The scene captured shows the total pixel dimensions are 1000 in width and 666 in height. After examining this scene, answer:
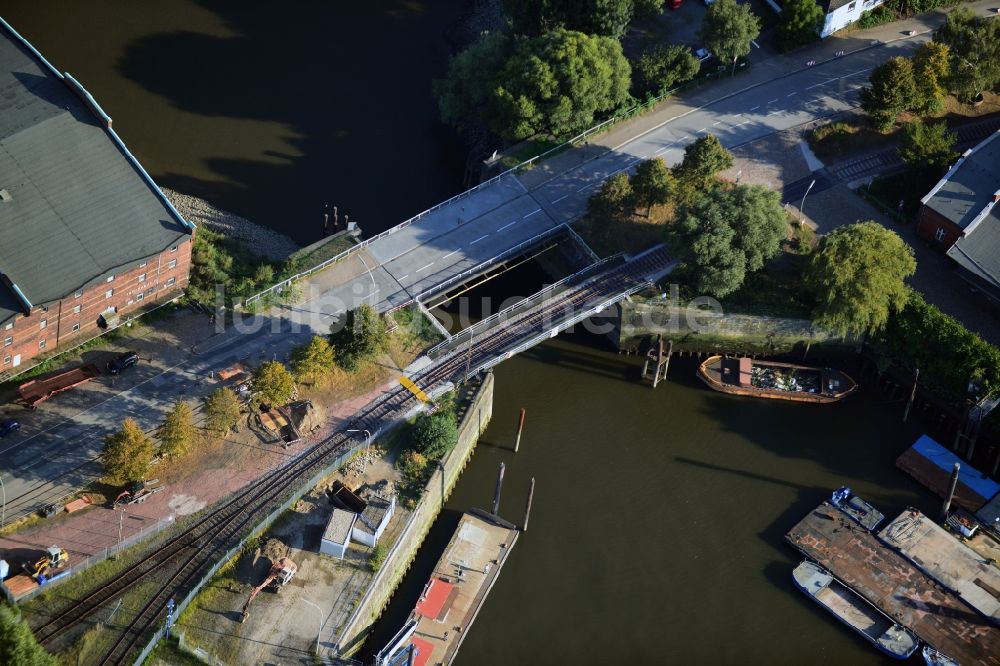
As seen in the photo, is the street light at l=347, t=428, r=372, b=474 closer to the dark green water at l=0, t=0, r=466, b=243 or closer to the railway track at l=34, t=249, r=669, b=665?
the railway track at l=34, t=249, r=669, b=665

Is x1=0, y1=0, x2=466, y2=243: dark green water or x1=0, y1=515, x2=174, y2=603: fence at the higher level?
x1=0, y1=0, x2=466, y2=243: dark green water

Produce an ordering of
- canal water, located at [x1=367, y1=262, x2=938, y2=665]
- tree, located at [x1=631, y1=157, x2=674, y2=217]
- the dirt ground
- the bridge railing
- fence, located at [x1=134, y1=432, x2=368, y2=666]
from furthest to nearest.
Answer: tree, located at [x1=631, y1=157, x2=674, y2=217]
the bridge railing
canal water, located at [x1=367, y1=262, x2=938, y2=665]
the dirt ground
fence, located at [x1=134, y1=432, x2=368, y2=666]

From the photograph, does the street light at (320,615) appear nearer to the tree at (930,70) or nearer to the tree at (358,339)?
the tree at (358,339)

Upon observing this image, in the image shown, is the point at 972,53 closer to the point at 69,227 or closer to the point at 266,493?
the point at 266,493

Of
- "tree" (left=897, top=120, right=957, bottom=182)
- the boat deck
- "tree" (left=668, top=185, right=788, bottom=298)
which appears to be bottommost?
the boat deck

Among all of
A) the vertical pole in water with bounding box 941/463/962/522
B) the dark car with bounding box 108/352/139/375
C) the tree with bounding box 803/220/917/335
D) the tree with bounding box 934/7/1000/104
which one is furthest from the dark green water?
the vertical pole in water with bounding box 941/463/962/522
